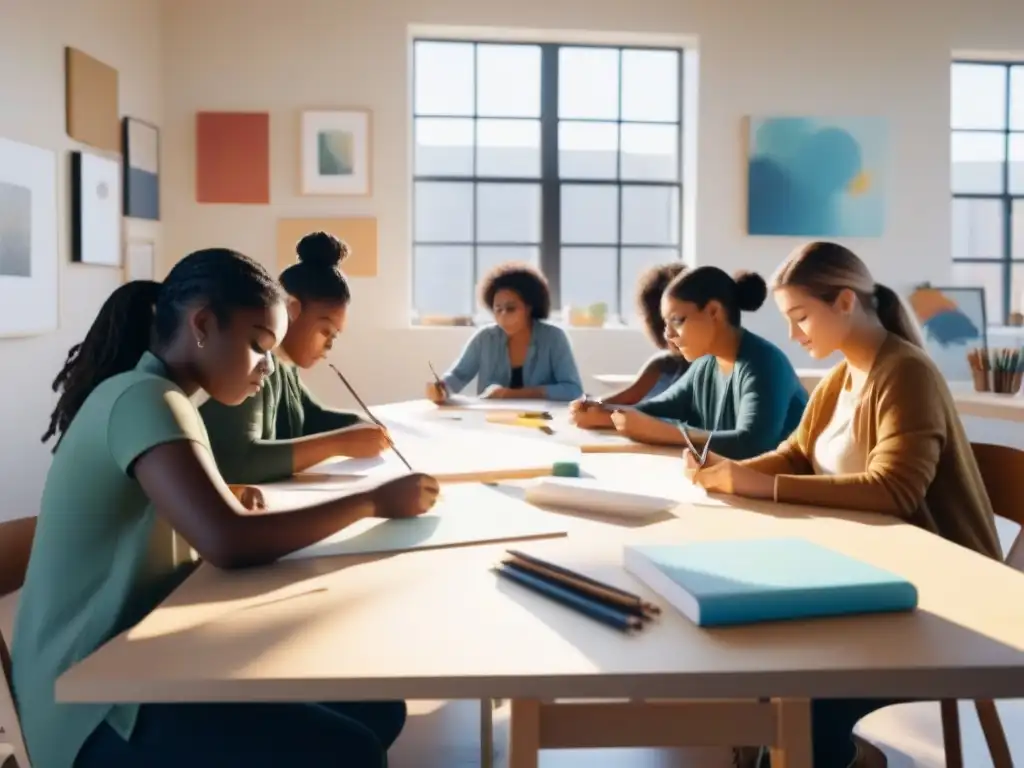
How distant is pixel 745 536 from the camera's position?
143cm

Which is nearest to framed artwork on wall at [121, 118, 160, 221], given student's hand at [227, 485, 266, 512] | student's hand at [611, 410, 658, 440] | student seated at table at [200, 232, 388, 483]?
student seated at table at [200, 232, 388, 483]

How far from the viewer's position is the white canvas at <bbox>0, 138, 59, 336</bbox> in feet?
11.5

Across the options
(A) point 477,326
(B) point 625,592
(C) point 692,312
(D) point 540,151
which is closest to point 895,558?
(B) point 625,592

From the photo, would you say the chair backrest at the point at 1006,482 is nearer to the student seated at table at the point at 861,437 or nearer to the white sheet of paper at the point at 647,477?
the student seated at table at the point at 861,437

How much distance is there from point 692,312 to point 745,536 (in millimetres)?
1309

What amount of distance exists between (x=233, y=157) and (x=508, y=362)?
6.40ft

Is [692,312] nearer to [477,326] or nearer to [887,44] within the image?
[477,326]

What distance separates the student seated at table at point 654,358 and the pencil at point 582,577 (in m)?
2.35

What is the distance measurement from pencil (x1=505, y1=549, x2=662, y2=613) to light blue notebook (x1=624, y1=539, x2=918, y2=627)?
0.13ft

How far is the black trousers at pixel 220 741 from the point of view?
1.10 meters

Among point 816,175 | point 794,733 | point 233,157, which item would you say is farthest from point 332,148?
point 794,733

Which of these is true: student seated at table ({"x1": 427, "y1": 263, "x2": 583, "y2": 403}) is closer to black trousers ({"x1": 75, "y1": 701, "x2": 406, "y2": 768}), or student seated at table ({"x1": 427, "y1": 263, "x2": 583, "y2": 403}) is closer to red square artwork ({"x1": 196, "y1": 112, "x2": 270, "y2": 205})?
red square artwork ({"x1": 196, "y1": 112, "x2": 270, "y2": 205})

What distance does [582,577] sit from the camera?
44.1 inches

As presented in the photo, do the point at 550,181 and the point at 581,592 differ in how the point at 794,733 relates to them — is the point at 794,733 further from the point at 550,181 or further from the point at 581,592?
the point at 550,181
